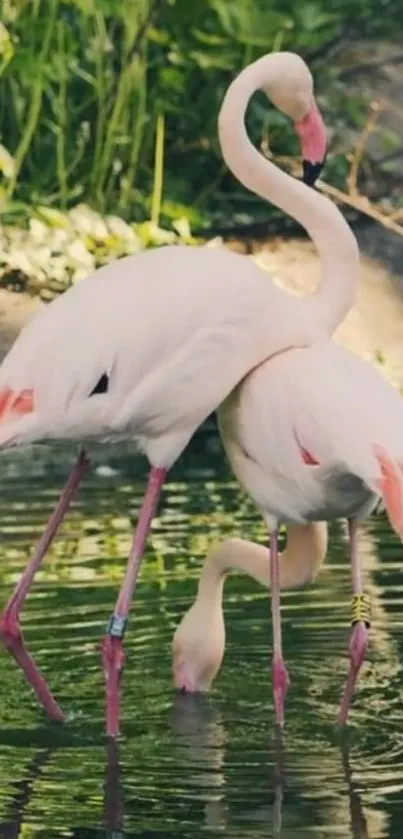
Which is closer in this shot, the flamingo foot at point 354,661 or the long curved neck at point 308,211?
the flamingo foot at point 354,661

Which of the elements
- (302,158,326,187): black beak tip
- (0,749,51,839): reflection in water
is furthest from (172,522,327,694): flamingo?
(302,158,326,187): black beak tip

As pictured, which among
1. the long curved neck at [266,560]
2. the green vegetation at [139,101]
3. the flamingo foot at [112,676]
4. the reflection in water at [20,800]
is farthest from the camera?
the green vegetation at [139,101]

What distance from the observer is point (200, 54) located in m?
10.9

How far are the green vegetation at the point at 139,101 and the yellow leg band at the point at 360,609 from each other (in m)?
5.55

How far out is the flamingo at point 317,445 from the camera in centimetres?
435

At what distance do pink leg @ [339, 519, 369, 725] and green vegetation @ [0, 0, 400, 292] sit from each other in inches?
217

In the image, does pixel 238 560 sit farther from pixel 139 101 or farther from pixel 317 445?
pixel 139 101

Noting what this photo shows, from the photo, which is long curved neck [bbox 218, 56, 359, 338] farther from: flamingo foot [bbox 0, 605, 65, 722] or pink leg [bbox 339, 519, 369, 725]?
flamingo foot [bbox 0, 605, 65, 722]

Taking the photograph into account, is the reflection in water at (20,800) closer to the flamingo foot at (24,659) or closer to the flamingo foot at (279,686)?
the flamingo foot at (24,659)

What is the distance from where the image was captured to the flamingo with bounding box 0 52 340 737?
460cm

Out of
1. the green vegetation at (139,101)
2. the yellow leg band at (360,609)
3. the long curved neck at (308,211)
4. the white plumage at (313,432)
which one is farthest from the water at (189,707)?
the green vegetation at (139,101)

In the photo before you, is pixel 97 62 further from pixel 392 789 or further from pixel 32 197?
pixel 392 789

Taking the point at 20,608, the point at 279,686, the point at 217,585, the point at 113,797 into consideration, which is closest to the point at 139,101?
the point at 217,585

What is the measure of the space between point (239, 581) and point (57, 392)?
1.76m
